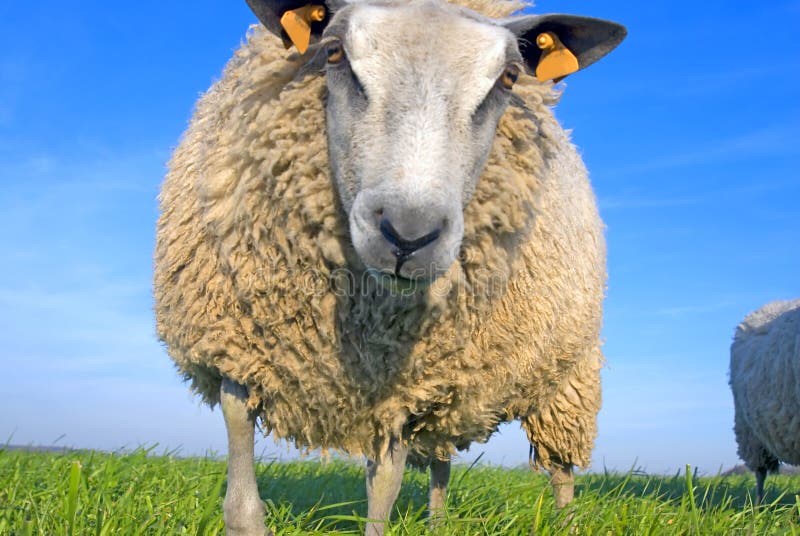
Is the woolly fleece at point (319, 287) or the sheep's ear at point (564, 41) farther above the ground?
the sheep's ear at point (564, 41)

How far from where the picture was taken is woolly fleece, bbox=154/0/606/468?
3.09 meters

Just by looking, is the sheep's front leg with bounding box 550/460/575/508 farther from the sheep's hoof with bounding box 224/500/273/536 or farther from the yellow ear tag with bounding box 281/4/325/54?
the yellow ear tag with bounding box 281/4/325/54

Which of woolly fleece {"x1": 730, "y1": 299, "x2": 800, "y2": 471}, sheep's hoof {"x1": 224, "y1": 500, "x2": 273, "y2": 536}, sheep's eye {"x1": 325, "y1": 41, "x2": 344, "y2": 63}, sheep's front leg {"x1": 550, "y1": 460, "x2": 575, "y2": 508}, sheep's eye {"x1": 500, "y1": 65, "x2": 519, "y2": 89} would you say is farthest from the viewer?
woolly fleece {"x1": 730, "y1": 299, "x2": 800, "y2": 471}

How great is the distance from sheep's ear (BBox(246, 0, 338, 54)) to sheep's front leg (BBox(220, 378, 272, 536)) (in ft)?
4.99

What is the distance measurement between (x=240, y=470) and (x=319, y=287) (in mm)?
889

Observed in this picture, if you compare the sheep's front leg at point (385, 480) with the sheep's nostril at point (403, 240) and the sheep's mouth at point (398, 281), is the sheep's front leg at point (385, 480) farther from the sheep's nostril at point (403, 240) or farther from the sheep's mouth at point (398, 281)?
the sheep's nostril at point (403, 240)

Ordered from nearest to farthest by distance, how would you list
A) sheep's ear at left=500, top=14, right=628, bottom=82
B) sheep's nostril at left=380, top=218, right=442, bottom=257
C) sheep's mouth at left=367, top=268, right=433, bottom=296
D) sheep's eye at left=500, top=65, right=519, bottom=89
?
sheep's nostril at left=380, top=218, right=442, bottom=257 < sheep's mouth at left=367, top=268, right=433, bottom=296 < sheep's eye at left=500, top=65, right=519, bottom=89 < sheep's ear at left=500, top=14, right=628, bottom=82

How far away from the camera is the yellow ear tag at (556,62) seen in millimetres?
3430

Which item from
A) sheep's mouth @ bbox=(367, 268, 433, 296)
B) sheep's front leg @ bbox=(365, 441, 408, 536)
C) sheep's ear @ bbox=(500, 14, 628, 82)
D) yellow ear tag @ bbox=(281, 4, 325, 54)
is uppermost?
sheep's ear @ bbox=(500, 14, 628, 82)

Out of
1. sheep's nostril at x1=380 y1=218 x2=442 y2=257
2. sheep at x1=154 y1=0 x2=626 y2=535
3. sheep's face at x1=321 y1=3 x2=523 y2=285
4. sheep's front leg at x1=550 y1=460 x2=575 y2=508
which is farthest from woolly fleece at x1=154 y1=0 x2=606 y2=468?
sheep's front leg at x1=550 y1=460 x2=575 y2=508

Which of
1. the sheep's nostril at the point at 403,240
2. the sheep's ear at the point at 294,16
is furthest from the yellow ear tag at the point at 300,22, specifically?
the sheep's nostril at the point at 403,240

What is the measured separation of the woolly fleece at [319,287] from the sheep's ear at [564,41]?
13cm

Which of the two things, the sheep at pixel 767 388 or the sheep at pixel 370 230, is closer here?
the sheep at pixel 370 230

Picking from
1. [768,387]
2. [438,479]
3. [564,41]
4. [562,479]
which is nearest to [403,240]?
[564,41]
